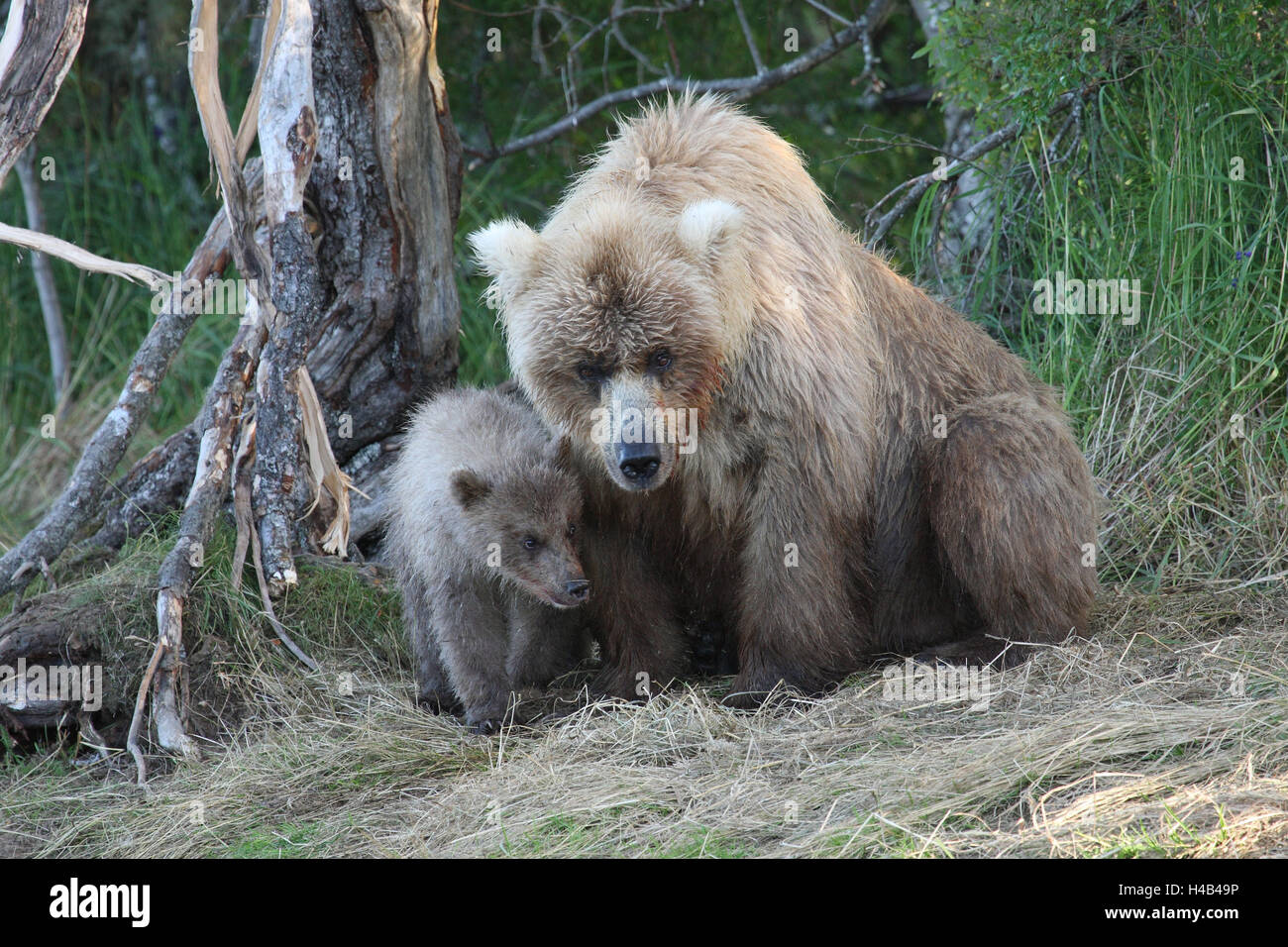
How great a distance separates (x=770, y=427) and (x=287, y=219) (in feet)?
6.91

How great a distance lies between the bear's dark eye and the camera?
4.41 m

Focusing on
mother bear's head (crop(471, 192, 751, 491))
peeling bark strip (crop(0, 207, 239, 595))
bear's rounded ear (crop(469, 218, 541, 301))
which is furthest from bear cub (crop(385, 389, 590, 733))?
peeling bark strip (crop(0, 207, 239, 595))

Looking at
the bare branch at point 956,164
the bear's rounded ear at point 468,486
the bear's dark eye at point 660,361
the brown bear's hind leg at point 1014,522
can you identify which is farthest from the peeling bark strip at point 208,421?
the bare branch at point 956,164

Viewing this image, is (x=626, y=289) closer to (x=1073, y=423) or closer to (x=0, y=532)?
(x=1073, y=423)

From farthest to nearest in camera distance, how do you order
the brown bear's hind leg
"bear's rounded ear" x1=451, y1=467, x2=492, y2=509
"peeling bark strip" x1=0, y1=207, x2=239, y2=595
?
"peeling bark strip" x1=0, y1=207, x2=239, y2=595 → the brown bear's hind leg → "bear's rounded ear" x1=451, y1=467, x2=492, y2=509

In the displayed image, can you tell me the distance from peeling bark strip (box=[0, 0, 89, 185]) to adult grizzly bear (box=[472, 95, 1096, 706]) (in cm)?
167

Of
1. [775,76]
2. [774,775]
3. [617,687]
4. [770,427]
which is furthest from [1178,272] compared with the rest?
[774,775]

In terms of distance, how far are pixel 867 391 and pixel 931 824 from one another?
1989 millimetres

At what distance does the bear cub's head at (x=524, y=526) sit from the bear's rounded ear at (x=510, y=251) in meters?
0.68

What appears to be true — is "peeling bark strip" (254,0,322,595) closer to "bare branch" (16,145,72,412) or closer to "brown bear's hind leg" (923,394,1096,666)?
"brown bear's hind leg" (923,394,1096,666)

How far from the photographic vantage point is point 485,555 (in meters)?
4.92

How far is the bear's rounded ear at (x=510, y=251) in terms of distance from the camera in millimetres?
4555

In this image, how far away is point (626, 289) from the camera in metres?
4.38

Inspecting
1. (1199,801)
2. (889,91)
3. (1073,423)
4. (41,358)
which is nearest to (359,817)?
(1199,801)
